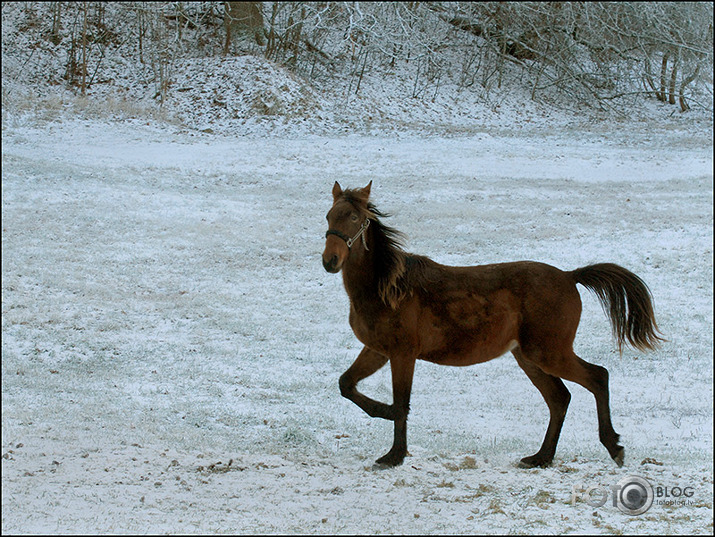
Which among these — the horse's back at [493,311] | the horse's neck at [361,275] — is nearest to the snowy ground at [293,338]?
the horse's back at [493,311]

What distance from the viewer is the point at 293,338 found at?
10695 mm

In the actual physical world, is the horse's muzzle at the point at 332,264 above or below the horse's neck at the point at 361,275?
above

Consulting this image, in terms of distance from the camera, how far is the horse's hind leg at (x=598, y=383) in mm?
5543

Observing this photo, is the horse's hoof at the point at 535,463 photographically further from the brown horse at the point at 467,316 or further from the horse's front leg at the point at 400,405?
the horse's front leg at the point at 400,405

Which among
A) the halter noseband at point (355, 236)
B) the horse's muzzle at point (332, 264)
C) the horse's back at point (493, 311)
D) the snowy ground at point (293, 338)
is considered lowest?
the snowy ground at point (293, 338)

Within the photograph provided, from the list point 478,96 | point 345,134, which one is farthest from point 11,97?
point 478,96

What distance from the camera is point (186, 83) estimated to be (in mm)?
23609

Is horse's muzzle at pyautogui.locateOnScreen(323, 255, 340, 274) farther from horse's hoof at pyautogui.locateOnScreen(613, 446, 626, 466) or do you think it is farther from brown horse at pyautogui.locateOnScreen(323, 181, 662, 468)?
horse's hoof at pyautogui.locateOnScreen(613, 446, 626, 466)

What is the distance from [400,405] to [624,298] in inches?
80.7

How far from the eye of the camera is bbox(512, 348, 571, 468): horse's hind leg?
18.9 feet

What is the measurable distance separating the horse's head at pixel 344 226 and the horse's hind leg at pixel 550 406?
1.70 meters

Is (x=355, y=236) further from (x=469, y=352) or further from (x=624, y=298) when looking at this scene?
(x=624, y=298)

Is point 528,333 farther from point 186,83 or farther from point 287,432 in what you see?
point 186,83

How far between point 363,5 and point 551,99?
831 centimetres
